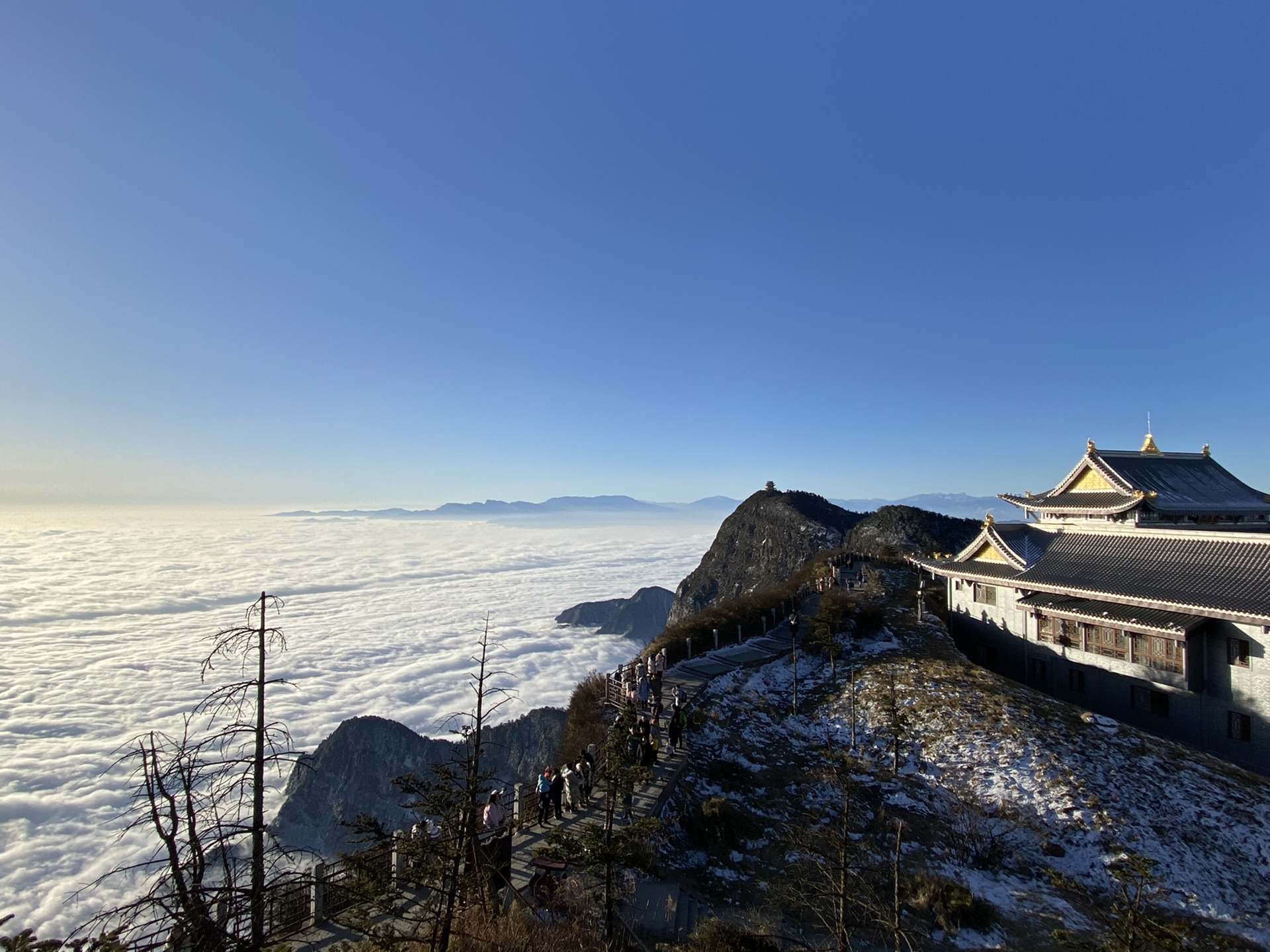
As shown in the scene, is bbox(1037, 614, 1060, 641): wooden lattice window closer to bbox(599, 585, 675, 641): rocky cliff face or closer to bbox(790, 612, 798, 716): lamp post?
bbox(790, 612, 798, 716): lamp post

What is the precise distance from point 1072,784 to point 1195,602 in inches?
375

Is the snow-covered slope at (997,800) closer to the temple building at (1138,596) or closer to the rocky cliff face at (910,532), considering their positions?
the temple building at (1138,596)

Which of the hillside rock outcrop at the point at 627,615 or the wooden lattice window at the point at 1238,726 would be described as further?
the hillside rock outcrop at the point at 627,615

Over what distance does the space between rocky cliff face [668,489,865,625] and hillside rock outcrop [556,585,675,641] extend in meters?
56.3

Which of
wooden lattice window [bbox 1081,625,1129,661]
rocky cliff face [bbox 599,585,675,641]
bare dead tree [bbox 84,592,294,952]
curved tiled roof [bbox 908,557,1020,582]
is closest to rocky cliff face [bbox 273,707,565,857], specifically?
curved tiled roof [bbox 908,557,1020,582]

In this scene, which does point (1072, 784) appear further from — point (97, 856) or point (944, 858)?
point (97, 856)

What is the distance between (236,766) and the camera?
6.60 m

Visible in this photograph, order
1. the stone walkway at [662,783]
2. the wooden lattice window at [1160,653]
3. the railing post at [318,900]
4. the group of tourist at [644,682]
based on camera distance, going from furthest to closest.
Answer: the wooden lattice window at [1160,653] < the group of tourist at [644,682] < the railing post at [318,900] < the stone walkway at [662,783]

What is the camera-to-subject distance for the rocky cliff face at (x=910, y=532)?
2544 inches

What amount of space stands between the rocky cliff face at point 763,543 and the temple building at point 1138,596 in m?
42.9

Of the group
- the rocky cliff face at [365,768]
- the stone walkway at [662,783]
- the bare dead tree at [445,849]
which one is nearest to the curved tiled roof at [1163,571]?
the stone walkway at [662,783]

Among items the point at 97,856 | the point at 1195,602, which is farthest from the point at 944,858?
→ the point at 97,856

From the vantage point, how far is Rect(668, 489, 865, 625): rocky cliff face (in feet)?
265

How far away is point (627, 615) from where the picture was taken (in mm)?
158750
